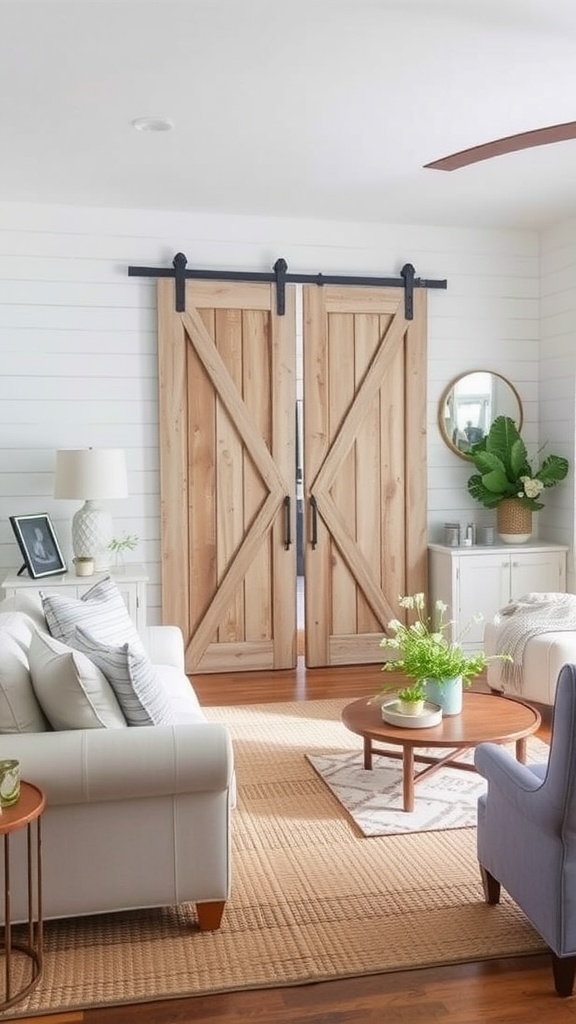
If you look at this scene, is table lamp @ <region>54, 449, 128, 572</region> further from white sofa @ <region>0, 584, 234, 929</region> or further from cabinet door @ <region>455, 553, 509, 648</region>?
white sofa @ <region>0, 584, 234, 929</region>

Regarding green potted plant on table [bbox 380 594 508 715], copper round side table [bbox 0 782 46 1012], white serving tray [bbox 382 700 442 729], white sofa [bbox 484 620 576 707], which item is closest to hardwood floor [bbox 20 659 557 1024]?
copper round side table [bbox 0 782 46 1012]

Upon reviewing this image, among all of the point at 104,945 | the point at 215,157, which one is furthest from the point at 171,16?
the point at 104,945

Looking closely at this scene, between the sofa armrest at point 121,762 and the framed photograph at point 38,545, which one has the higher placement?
the framed photograph at point 38,545

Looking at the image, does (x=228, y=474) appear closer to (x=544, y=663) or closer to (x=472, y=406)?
(x=472, y=406)

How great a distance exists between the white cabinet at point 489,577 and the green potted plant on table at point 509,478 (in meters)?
0.18

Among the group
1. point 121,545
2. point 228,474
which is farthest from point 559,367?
point 121,545

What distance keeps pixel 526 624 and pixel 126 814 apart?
2788mm

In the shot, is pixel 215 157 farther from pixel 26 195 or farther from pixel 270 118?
pixel 26 195

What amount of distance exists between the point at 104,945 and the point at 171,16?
9.86 feet

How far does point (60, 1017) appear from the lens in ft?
7.48

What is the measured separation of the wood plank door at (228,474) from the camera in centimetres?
574

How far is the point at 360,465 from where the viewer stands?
19.9ft

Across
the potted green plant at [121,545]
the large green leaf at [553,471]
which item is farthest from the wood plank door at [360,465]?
the potted green plant at [121,545]

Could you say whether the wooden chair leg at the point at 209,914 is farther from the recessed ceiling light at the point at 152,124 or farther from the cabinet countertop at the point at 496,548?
the cabinet countertop at the point at 496,548
